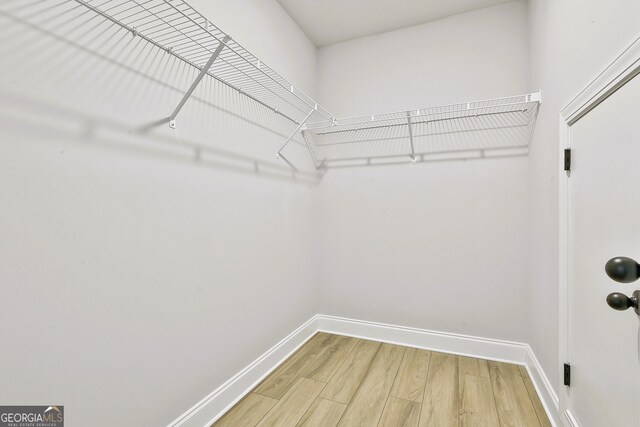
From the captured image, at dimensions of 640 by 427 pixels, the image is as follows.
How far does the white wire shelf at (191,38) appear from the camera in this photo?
1053 millimetres

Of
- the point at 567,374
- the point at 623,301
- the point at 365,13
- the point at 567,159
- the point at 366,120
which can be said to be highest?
the point at 365,13

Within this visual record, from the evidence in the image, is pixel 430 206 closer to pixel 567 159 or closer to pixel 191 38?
pixel 567 159

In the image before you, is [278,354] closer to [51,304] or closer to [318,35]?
[51,304]

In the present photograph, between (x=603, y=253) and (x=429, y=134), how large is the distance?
148 cm

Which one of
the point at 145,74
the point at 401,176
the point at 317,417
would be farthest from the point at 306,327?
the point at 145,74

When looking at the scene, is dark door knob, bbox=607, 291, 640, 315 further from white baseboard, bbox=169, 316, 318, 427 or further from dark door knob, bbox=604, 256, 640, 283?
white baseboard, bbox=169, 316, 318, 427

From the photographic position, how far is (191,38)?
44.3 inches

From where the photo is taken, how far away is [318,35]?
255cm

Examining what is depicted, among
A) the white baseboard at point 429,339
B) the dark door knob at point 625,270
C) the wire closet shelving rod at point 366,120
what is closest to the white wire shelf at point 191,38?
the wire closet shelving rod at point 366,120

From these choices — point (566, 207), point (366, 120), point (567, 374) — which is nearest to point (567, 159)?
point (566, 207)

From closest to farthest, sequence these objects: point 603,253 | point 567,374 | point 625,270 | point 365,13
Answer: point 625,270
point 603,253
point 567,374
point 365,13

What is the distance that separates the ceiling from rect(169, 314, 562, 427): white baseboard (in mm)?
2447

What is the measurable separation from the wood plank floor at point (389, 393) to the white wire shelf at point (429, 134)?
1.51 metres

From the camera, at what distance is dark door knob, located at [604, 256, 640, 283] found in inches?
28.2
